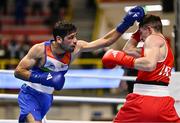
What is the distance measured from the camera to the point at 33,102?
491cm

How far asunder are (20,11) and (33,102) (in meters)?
13.3

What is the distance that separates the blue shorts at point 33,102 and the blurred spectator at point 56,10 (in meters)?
12.5

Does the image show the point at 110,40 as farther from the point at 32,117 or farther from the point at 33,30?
the point at 33,30

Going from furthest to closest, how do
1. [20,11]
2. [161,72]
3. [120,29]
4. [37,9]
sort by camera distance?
1. [37,9]
2. [20,11]
3. [120,29]
4. [161,72]

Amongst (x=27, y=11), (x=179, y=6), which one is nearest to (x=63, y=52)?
(x=179, y=6)

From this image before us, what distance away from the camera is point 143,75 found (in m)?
4.48

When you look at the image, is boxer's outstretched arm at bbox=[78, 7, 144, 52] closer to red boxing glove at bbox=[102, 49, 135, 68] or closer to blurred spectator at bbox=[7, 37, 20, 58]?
red boxing glove at bbox=[102, 49, 135, 68]

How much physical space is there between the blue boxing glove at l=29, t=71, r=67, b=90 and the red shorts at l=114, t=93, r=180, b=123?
0.66m

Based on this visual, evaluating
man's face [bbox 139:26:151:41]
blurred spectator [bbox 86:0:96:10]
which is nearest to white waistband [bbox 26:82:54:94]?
man's face [bbox 139:26:151:41]

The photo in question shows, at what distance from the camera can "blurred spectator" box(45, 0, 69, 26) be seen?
17.6 metres

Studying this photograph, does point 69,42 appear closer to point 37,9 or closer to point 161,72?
point 161,72

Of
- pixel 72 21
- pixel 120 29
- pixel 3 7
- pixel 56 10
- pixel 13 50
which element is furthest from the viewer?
pixel 3 7

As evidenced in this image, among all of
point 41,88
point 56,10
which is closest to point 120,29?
point 41,88

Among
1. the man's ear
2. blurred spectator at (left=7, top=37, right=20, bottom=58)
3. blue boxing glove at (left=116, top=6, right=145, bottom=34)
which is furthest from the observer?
blurred spectator at (left=7, top=37, right=20, bottom=58)
